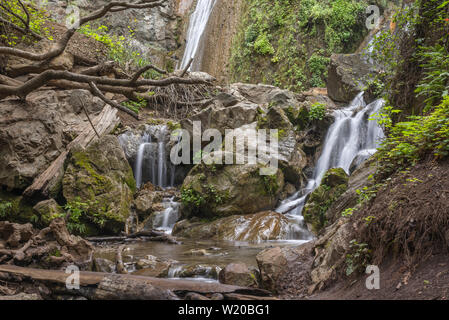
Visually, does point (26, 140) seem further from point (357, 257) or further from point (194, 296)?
point (357, 257)

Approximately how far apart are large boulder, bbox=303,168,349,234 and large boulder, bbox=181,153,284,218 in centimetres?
135

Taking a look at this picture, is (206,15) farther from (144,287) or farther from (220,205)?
(144,287)

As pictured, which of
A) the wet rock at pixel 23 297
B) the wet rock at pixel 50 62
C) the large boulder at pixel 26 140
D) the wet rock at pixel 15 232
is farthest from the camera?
the wet rock at pixel 50 62

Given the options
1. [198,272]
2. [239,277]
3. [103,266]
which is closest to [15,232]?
[103,266]

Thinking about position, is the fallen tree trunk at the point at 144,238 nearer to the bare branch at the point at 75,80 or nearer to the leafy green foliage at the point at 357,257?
the bare branch at the point at 75,80

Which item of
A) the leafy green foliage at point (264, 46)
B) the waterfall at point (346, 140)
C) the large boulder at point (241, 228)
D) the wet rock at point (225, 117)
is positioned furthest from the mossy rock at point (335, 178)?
the leafy green foliage at point (264, 46)

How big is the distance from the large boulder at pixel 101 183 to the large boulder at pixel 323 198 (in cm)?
465

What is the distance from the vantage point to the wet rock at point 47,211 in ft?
23.5

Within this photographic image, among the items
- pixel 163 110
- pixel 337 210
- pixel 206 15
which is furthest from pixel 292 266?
pixel 206 15

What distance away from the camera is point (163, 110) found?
51.5ft

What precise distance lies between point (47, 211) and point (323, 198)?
6278 millimetres

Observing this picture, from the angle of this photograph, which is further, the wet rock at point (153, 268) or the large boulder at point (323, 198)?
the large boulder at point (323, 198)

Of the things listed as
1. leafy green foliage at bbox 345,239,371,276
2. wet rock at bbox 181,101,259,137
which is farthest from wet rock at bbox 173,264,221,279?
wet rock at bbox 181,101,259,137

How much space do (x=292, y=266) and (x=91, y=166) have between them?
20.7 feet
